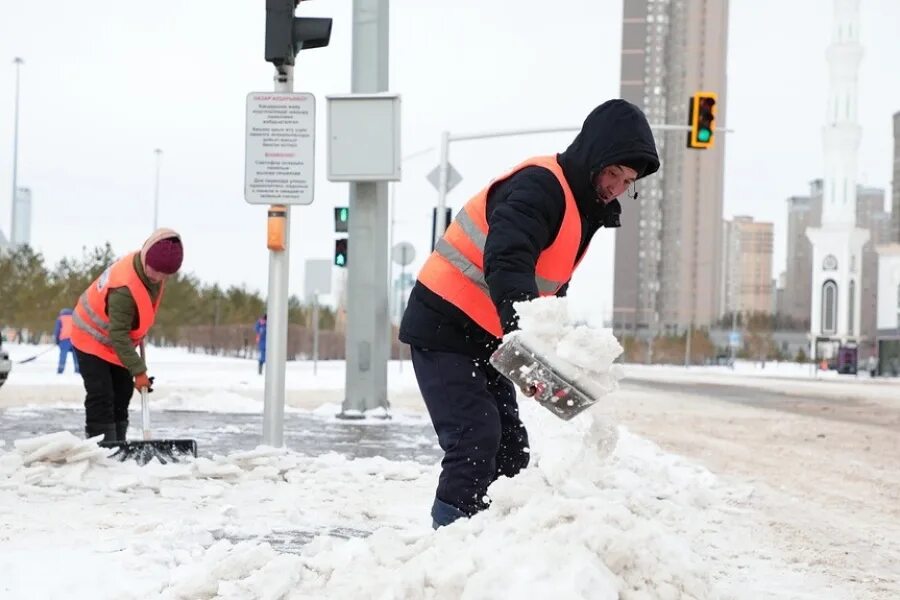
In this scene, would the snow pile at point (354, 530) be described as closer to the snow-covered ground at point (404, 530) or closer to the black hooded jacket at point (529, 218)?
the snow-covered ground at point (404, 530)

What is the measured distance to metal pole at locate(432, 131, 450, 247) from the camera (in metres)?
21.4

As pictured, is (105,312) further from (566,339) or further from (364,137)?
(364,137)

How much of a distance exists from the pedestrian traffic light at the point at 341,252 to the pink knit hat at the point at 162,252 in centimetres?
618

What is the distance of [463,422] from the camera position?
3.95 meters

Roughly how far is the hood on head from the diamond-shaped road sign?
1823cm

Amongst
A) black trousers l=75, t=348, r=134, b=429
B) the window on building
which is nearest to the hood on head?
black trousers l=75, t=348, r=134, b=429

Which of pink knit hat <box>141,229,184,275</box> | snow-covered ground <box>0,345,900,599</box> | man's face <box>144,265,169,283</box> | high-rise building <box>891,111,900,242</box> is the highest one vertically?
high-rise building <box>891,111,900,242</box>

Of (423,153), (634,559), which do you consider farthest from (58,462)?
(423,153)

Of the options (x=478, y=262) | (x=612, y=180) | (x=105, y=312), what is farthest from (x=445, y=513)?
(x=105, y=312)

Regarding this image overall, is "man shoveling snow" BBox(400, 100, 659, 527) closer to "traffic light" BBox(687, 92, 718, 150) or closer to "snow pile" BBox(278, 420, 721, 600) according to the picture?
"snow pile" BBox(278, 420, 721, 600)

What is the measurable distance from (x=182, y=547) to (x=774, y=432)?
34.2ft

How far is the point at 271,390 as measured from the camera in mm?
8188

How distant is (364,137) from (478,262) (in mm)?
8113

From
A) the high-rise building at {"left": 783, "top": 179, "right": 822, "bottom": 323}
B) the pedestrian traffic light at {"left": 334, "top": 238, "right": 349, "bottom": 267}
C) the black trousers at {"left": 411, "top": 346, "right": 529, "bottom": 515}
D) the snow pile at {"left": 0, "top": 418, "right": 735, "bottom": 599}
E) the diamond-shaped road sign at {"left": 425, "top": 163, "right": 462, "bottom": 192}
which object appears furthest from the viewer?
the high-rise building at {"left": 783, "top": 179, "right": 822, "bottom": 323}
